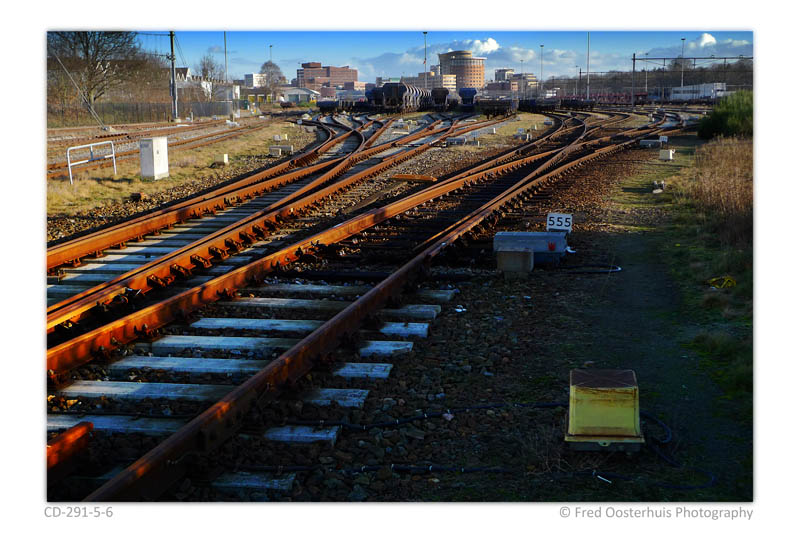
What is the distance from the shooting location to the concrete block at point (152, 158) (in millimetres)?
17547

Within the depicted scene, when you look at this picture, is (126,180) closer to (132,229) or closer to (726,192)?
(132,229)

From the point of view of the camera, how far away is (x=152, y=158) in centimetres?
1752

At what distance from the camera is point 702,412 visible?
5.01m

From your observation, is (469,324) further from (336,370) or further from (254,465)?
(254,465)

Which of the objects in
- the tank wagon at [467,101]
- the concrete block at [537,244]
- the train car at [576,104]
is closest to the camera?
the concrete block at [537,244]

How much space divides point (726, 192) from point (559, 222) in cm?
372

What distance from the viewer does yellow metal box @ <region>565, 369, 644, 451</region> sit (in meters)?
4.34

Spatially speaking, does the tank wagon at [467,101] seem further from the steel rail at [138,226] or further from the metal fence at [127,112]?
the steel rail at [138,226]

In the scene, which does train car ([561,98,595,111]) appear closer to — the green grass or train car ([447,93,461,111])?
train car ([447,93,461,111])

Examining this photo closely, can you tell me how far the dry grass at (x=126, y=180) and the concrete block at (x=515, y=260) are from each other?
847 cm

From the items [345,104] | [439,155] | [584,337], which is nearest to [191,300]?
[584,337]

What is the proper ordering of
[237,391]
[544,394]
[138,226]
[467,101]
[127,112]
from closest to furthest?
[237,391]
[544,394]
[138,226]
[127,112]
[467,101]

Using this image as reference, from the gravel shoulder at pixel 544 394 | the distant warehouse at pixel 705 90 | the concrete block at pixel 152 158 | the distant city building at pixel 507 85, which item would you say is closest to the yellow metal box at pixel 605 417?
the gravel shoulder at pixel 544 394

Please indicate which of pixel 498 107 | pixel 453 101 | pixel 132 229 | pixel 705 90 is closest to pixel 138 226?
pixel 132 229
